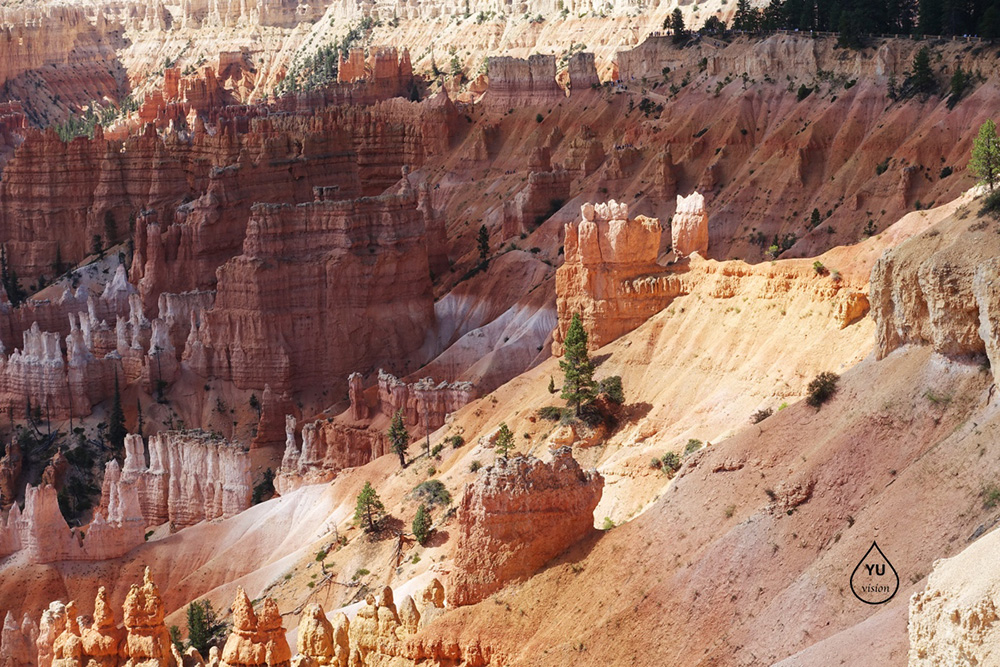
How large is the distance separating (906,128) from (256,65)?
125242 mm

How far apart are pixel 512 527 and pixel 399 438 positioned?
82.1 feet

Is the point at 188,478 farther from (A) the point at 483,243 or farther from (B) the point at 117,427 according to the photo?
(A) the point at 483,243

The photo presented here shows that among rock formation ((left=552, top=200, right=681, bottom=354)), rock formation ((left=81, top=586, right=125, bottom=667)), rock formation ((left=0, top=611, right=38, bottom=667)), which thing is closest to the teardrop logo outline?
rock formation ((left=81, top=586, right=125, bottom=667))

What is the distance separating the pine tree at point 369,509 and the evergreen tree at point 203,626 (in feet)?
15.1

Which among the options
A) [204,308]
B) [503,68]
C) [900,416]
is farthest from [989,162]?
[503,68]

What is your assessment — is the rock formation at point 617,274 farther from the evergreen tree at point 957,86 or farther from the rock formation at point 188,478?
the evergreen tree at point 957,86

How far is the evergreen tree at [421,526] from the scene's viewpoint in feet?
152

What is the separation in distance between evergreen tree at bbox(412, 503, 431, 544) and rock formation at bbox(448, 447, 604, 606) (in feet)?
45.3

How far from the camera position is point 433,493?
49.5 metres

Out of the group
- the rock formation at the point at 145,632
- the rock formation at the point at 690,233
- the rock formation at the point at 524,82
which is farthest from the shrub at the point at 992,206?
the rock formation at the point at 524,82

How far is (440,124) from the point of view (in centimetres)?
10894

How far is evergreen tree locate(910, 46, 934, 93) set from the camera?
241 ft

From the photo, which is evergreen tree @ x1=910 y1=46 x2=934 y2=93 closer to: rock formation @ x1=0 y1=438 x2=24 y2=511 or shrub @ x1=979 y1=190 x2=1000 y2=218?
rock formation @ x1=0 y1=438 x2=24 y2=511

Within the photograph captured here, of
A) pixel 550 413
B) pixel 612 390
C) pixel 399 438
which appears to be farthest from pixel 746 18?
pixel 612 390
